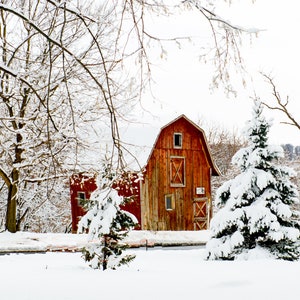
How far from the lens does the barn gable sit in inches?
981

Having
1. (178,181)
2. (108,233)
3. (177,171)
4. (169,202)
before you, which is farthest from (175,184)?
(108,233)

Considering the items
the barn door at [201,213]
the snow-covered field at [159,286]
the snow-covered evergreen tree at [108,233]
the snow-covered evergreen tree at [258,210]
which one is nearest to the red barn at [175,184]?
the barn door at [201,213]

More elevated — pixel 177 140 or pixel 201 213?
pixel 177 140

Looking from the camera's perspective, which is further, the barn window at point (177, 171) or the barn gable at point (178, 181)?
the barn window at point (177, 171)

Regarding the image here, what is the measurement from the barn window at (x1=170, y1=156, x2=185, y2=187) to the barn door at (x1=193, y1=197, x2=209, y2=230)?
134 cm

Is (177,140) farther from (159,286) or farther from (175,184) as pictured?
(159,286)

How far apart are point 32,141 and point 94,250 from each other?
7.71 metres

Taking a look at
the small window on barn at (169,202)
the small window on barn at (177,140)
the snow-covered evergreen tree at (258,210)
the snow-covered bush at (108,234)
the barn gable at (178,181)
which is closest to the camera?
the snow-covered bush at (108,234)

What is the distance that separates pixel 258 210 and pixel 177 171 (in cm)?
1306

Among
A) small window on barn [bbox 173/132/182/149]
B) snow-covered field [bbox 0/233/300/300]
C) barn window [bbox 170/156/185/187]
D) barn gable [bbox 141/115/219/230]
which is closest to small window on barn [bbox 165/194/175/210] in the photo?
barn gable [bbox 141/115/219/230]

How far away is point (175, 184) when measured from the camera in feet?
84.7

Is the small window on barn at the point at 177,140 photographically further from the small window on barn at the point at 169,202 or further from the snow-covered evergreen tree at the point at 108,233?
the snow-covered evergreen tree at the point at 108,233

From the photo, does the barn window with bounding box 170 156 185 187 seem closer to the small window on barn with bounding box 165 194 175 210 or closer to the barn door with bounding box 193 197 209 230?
the small window on barn with bounding box 165 194 175 210

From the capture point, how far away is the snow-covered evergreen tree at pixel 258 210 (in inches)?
515
